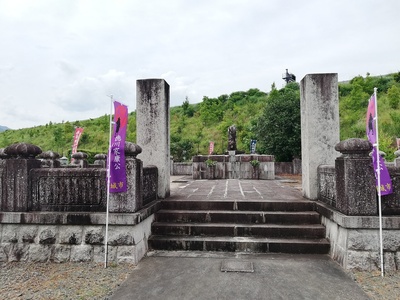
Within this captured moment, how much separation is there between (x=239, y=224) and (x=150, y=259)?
6.19ft

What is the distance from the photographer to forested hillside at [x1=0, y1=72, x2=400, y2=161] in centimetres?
2091

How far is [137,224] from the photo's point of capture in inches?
172

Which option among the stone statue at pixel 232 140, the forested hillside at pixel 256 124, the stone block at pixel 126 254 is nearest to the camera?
the stone block at pixel 126 254

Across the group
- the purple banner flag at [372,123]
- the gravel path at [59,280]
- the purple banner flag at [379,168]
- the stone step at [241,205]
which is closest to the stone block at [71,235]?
the gravel path at [59,280]

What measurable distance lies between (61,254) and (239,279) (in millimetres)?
3141

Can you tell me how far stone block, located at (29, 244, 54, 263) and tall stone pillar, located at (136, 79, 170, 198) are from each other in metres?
2.43

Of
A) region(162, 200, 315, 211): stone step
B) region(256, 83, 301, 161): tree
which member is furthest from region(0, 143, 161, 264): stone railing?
region(256, 83, 301, 161): tree

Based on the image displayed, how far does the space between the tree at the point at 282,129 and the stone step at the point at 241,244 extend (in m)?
16.8

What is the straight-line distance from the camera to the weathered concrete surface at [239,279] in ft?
10.5

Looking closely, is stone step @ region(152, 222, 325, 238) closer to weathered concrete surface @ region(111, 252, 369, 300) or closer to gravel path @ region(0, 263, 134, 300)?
weathered concrete surface @ region(111, 252, 369, 300)

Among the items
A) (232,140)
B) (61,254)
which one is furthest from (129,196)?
(232,140)

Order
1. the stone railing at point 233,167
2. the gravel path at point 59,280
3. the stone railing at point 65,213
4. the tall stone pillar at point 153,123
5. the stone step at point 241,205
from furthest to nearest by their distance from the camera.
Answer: the stone railing at point 233,167 → the tall stone pillar at point 153,123 → the stone step at point 241,205 → the stone railing at point 65,213 → the gravel path at point 59,280

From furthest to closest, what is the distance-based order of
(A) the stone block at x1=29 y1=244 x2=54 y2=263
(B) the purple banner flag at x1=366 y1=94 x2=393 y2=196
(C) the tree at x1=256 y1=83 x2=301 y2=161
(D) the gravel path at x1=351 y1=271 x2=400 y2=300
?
1. (C) the tree at x1=256 y1=83 x2=301 y2=161
2. (A) the stone block at x1=29 y1=244 x2=54 y2=263
3. (B) the purple banner flag at x1=366 y1=94 x2=393 y2=196
4. (D) the gravel path at x1=351 y1=271 x2=400 y2=300

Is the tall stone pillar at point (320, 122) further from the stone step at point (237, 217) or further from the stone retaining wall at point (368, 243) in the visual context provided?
the stone retaining wall at point (368, 243)
